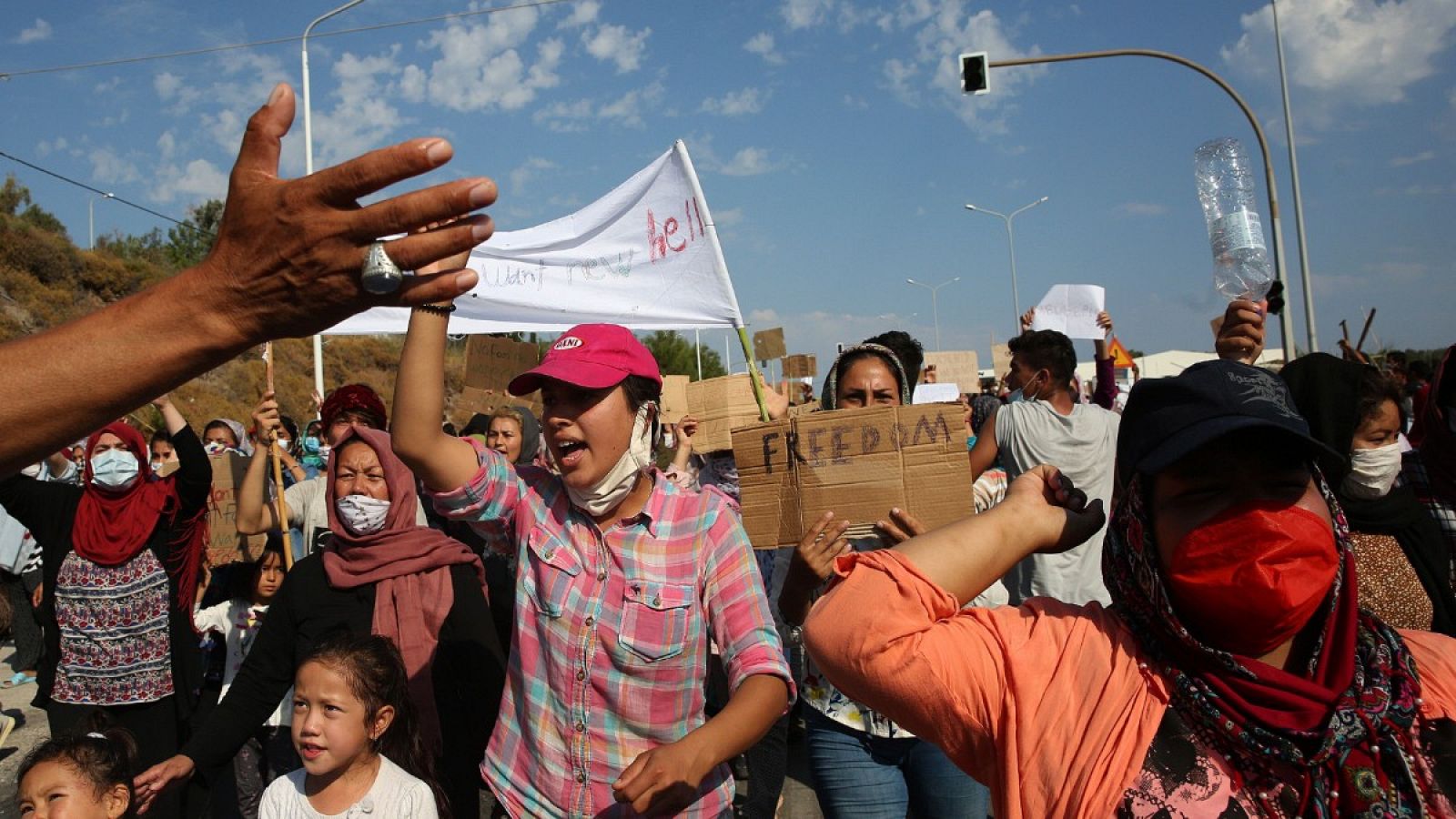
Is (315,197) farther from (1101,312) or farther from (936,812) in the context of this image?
(1101,312)

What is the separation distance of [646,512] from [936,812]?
4.68 ft

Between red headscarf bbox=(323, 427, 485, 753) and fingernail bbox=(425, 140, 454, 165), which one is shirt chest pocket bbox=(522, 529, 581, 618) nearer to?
red headscarf bbox=(323, 427, 485, 753)

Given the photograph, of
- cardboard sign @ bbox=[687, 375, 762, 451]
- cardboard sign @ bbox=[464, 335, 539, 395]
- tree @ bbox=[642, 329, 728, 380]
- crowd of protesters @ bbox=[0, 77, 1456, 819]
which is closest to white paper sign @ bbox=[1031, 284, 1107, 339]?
crowd of protesters @ bbox=[0, 77, 1456, 819]

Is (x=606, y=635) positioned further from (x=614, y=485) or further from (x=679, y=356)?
(x=679, y=356)

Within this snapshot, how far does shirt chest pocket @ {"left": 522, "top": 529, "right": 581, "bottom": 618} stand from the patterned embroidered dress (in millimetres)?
3043

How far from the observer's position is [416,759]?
326 centimetres

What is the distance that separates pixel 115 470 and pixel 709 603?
12.5 ft

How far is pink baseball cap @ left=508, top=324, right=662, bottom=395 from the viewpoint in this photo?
8.46 ft

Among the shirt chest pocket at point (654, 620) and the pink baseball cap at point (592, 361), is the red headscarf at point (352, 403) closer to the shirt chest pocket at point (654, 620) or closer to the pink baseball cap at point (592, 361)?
the pink baseball cap at point (592, 361)

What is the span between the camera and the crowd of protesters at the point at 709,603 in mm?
1487

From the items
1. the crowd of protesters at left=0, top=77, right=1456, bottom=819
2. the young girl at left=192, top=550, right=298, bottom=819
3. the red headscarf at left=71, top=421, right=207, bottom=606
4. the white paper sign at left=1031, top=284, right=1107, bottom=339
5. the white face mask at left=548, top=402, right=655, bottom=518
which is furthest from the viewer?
the white paper sign at left=1031, top=284, right=1107, bottom=339

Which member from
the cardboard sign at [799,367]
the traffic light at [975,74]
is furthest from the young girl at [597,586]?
the traffic light at [975,74]

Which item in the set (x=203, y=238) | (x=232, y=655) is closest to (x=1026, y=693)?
(x=232, y=655)

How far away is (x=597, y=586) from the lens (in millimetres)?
2578
